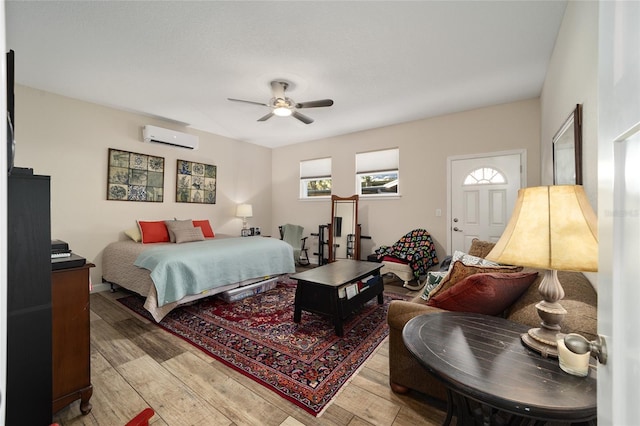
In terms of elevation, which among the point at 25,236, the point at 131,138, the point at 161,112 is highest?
the point at 161,112

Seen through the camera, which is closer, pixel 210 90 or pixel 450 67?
pixel 450 67

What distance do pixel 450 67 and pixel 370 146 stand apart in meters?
2.23

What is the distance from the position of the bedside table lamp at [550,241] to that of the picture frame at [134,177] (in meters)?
4.73

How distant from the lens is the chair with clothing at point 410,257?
399 cm

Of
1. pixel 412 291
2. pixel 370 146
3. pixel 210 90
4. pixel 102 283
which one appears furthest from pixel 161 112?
pixel 412 291

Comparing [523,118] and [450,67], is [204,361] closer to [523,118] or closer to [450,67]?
[450,67]

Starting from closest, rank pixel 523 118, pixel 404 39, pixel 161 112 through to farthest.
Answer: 1. pixel 404 39
2. pixel 523 118
3. pixel 161 112

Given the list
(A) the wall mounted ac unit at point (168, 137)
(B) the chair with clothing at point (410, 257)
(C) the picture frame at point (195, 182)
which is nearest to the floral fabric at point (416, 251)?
(B) the chair with clothing at point (410, 257)

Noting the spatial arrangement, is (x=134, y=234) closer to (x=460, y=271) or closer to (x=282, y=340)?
(x=282, y=340)

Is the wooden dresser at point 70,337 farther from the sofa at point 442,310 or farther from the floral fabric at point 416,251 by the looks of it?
the floral fabric at point 416,251

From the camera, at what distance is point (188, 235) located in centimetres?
411

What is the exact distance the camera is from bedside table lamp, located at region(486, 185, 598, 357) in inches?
37.4

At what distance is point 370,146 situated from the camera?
16.7 feet

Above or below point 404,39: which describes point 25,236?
below
